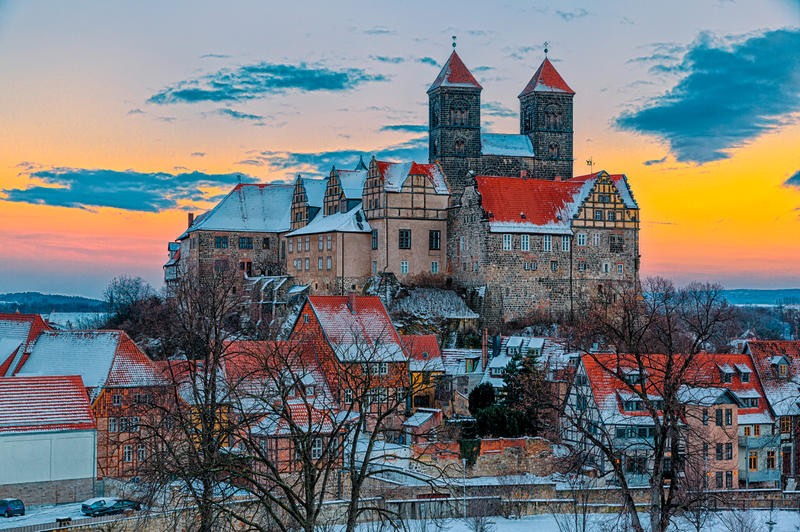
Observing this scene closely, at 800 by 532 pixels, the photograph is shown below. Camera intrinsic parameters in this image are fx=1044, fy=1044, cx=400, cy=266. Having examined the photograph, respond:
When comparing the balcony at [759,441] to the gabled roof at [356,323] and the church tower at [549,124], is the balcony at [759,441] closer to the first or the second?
the gabled roof at [356,323]

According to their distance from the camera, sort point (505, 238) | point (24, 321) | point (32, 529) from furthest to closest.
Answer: point (505, 238), point (24, 321), point (32, 529)

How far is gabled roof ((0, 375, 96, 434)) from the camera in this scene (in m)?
41.7

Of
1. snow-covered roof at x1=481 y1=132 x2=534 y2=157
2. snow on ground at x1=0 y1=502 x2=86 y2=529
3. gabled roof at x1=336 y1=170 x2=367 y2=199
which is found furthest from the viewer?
snow-covered roof at x1=481 y1=132 x2=534 y2=157

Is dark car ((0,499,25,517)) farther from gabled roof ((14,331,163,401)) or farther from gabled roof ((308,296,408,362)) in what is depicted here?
gabled roof ((308,296,408,362))

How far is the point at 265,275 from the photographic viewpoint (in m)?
84.8

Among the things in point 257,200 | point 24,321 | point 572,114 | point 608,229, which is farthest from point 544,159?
point 24,321

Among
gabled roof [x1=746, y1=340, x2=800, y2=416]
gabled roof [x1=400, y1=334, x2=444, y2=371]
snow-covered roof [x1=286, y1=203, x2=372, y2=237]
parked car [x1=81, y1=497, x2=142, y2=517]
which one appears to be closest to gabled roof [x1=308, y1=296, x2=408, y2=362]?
gabled roof [x1=400, y1=334, x2=444, y2=371]

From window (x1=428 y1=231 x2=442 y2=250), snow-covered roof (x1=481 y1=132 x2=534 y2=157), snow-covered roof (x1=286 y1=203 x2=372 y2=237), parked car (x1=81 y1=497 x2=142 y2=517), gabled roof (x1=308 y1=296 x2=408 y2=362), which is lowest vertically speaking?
parked car (x1=81 y1=497 x2=142 y2=517)

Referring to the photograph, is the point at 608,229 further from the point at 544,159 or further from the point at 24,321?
the point at 24,321

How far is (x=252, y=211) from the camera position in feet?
288

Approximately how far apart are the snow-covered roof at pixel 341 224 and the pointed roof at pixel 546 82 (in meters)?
23.5

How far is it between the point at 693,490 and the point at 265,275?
5192 cm

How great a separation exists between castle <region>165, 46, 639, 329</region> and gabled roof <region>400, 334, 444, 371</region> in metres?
11.6

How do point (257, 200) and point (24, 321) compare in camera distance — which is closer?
point (24, 321)
